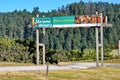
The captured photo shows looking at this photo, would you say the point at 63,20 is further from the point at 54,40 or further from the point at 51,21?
the point at 54,40

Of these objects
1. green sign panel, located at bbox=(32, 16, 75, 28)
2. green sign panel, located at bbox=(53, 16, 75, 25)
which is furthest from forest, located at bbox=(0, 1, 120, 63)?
green sign panel, located at bbox=(53, 16, 75, 25)

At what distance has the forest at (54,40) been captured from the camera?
32250 millimetres

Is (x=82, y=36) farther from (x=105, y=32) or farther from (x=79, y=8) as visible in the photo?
(x=79, y=8)

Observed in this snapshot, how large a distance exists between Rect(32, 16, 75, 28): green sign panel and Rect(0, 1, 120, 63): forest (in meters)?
1.16

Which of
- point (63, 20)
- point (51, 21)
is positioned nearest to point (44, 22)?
point (51, 21)

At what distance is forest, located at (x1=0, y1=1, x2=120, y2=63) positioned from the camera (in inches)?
1270

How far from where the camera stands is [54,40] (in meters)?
101

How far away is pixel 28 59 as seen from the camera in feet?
105

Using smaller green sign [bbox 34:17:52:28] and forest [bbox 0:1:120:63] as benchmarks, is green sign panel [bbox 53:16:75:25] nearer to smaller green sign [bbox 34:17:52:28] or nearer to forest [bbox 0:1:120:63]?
smaller green sign [bbox 34:17:52:28]

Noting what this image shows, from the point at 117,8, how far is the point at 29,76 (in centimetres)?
15989

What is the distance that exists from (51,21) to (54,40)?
71209 mm

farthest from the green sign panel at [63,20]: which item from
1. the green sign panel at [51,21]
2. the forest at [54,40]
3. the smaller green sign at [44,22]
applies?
the forest at [54,40]

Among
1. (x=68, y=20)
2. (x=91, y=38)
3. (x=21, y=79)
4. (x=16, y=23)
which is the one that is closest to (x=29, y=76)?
(x=21, y=79)

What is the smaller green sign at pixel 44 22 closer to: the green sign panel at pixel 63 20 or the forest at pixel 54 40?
the green sign panel at pixel 63 20
